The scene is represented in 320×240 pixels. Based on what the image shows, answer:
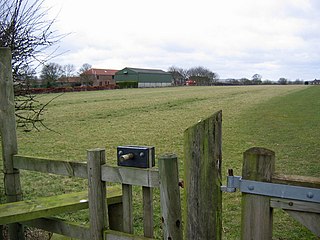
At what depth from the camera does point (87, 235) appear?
289 cm

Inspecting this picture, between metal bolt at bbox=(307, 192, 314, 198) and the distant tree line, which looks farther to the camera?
the distant tree line

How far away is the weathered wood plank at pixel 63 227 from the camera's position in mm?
2926

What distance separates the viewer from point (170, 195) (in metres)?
2.37

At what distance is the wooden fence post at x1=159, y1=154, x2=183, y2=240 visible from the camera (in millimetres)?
2365

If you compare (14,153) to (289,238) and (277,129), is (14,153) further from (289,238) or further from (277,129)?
(277,129)

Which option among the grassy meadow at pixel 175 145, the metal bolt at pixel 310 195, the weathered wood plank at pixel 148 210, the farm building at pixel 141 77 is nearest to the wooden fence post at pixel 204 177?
the weathered wood plank at pixel 148 210

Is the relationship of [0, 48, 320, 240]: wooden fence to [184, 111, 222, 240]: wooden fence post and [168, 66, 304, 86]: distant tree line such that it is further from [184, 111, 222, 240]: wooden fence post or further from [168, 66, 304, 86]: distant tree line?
[168, 66, 304, 86]: distant tree line

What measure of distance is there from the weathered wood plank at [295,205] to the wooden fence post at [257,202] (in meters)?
0.04

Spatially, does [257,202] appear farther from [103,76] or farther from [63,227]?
[103,76]

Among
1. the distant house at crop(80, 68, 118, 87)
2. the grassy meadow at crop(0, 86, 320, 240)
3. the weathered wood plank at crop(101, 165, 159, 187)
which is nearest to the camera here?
the weathered wood plank at crop(101, 165, 159, 187)

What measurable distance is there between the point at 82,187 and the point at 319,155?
6533 millimetres

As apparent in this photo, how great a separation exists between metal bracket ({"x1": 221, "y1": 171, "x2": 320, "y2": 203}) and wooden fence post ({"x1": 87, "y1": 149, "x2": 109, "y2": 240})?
1014mm

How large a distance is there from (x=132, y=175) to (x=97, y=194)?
1.11 feet

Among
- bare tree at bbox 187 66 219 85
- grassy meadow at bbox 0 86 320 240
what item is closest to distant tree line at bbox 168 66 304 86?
bare tree at bbox 187 66 219 85
